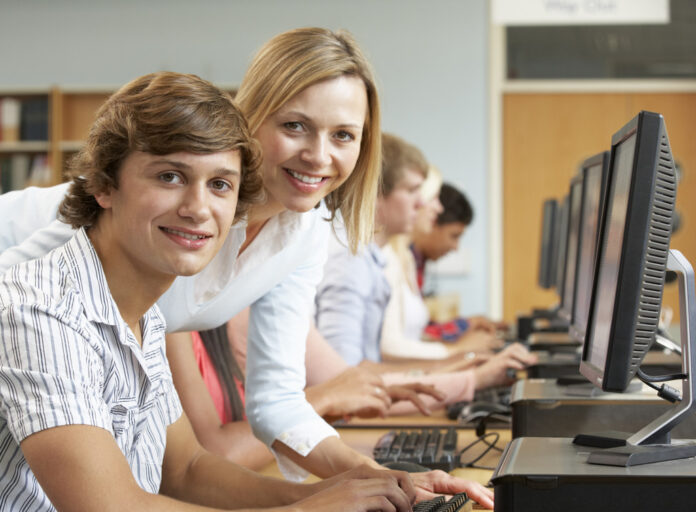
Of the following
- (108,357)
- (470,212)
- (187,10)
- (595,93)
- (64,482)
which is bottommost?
(64,482)

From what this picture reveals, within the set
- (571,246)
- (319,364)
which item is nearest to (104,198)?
(319,364)

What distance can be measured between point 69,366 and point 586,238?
130 cm

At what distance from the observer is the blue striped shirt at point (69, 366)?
2.98ft

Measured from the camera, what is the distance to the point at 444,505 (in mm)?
1060

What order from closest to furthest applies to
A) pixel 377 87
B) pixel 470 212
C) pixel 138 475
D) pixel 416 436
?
pixel 138 475, pixel 377 87, pixel 416 436, pixel 470 212

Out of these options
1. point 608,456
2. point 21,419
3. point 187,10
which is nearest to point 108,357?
point 21,419

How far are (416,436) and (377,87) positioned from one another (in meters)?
0.65

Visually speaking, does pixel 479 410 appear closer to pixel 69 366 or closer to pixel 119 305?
pixel 119 305

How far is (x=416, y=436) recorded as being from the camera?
1.67 meters

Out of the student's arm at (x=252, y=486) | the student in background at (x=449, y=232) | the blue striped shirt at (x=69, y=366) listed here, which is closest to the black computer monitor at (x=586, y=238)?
the student's arm at (x=252, y=486)

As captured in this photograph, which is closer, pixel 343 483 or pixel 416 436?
pixel 343 483

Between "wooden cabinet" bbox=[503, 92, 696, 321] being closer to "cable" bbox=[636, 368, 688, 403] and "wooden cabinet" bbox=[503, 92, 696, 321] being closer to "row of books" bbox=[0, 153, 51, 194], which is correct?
"row of books" bbox=[0, 153, 51, 194]

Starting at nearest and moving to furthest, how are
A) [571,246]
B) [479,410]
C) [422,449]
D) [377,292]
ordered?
[422,449] → [479,410] → [571,246] → [377,292]

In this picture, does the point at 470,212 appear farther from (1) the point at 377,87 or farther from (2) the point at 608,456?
(2) the point at 608,456
